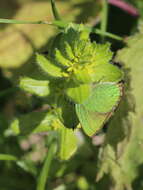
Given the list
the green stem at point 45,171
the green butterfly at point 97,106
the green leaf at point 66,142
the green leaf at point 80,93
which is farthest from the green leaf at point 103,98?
the green stem at point 45,171

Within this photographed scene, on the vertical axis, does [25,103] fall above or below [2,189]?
above

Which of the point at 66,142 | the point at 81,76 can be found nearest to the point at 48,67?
the point at 81,76

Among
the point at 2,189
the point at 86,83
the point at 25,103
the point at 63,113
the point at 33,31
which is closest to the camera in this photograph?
the point at 86,83

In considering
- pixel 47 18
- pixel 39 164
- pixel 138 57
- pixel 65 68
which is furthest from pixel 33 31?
pixel 65 68

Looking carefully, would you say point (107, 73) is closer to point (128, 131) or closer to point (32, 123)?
point (128, 131)

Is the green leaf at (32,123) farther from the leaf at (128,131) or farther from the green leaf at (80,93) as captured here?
the green leaf at (80,93)

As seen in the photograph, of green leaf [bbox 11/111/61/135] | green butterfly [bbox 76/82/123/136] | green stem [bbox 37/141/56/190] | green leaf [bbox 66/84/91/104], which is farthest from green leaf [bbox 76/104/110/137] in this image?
green stem [bbox 37/141/56/190]

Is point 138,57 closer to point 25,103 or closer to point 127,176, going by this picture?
point 127,176
